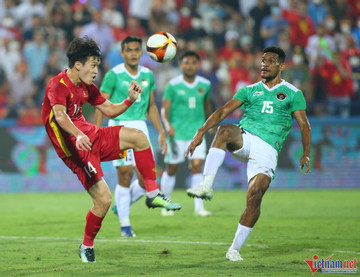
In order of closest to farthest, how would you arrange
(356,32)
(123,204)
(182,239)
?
(182,239) → (123,204) → (356,32)

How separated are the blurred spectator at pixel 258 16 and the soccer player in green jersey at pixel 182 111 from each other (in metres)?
6.32

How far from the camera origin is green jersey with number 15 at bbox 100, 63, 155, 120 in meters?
9.35

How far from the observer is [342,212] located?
1159cm

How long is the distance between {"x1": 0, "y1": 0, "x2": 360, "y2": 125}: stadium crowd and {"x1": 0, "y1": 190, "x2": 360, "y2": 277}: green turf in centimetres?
319

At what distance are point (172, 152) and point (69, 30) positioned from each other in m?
6.80

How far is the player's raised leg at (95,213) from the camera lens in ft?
22.1

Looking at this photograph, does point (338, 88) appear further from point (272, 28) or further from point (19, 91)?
point (19, 91)

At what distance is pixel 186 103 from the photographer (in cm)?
1170

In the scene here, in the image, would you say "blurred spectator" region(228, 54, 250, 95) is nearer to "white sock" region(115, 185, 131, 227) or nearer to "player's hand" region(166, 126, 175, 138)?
"player's hand" region(166, 126, 175, 138)

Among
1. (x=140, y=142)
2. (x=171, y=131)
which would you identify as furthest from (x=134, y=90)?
(x=171, y=131)

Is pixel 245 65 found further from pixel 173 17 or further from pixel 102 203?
pixel 102 203

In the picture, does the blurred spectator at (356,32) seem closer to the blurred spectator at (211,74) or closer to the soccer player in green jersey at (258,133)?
the blurred spectator at (211,74)

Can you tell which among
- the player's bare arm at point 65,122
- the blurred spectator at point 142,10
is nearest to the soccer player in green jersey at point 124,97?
the player's bare arm at point 65,122
